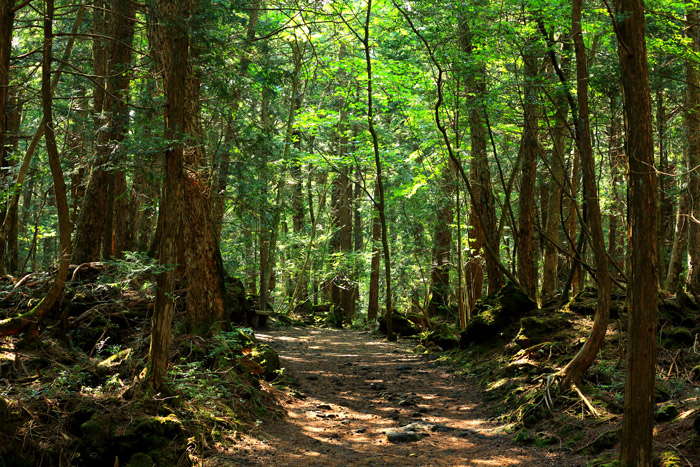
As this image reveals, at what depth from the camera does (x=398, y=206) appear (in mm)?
22984

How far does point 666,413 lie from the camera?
226 inches

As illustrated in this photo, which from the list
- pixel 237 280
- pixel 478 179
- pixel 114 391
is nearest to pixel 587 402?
pixel 114 391

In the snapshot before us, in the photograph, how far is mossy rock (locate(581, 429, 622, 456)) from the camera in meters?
5.64

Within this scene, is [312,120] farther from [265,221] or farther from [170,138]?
[170,138]

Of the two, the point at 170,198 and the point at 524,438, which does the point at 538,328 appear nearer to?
the point at 524,438

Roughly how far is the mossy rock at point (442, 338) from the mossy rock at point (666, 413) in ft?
22.9

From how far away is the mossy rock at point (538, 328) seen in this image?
943 centimetres

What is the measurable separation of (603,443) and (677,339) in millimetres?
3428

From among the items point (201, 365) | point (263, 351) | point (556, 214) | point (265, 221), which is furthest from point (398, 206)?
point (201, 365)

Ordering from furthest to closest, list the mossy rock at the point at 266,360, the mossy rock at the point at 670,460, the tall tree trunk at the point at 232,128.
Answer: the mossy rock at the point at 266,360 → the tall tree trunk at the point at 232,128 → the mossy rock at the point at 670,460

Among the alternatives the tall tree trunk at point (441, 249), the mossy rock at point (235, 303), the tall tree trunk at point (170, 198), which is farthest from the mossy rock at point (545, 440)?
the tall tree trunk at point (441, 249)

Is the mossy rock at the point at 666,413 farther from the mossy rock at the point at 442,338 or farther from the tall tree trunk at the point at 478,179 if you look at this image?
the mossy rock at the point at 442,338

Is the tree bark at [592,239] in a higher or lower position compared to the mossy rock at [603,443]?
higher

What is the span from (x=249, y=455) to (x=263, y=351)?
10.9 ft
